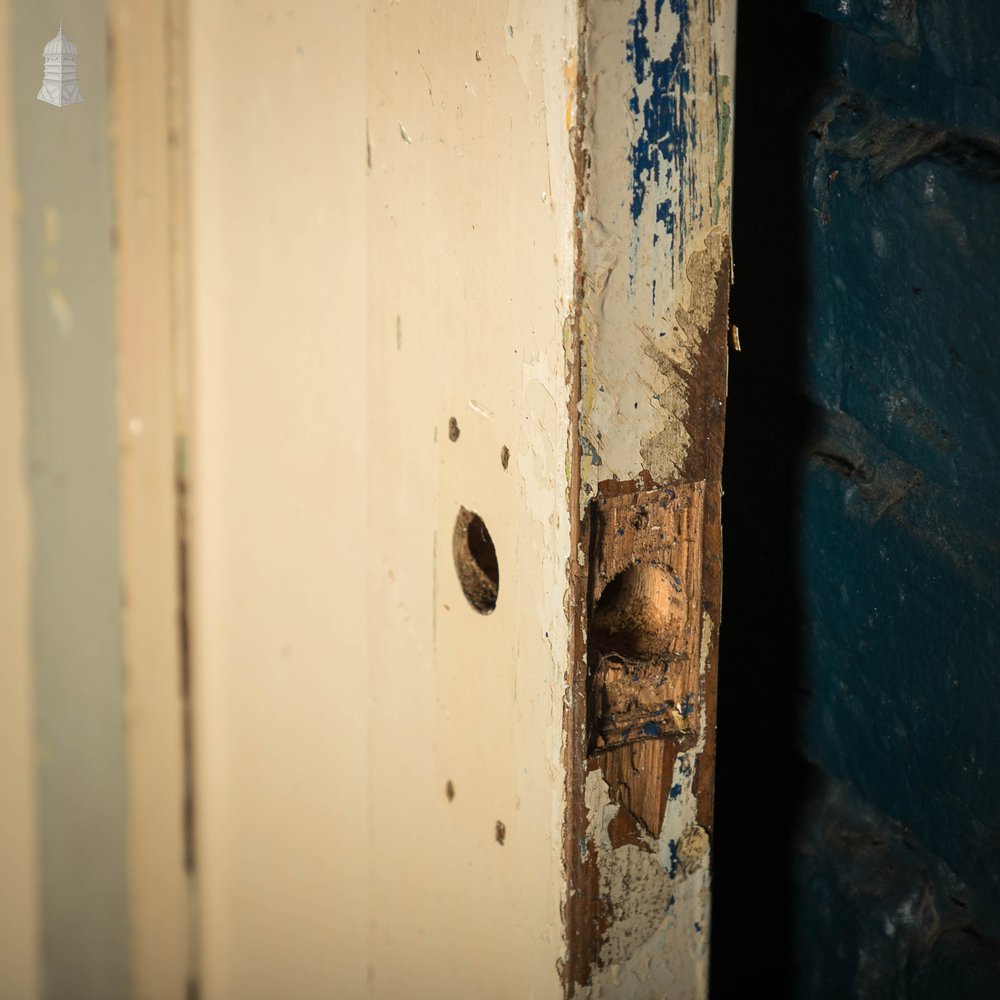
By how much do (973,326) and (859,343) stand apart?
69 mm

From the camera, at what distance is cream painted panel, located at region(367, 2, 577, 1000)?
0.57m

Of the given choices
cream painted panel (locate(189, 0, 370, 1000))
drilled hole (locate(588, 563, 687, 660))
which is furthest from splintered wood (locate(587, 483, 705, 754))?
cream painted panel (locate(189, 0, 370, 1000))

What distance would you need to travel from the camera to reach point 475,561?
2.37 feet

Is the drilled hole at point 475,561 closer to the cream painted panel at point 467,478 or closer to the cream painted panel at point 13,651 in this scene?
the cream painted panel at point 467,478

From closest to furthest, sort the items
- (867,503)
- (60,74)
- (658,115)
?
1. (658,115)
2. (867,503)
3. (60,74)

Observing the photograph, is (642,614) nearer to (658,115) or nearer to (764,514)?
(764,514)

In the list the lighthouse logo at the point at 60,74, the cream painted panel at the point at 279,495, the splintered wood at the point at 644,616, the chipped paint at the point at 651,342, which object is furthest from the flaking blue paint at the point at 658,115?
the lighthouse logo at the point at 60,74

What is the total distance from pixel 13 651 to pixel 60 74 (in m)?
0.55

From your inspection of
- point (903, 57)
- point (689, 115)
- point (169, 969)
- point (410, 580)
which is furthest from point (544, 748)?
point (169, 969)

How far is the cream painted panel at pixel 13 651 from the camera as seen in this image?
0.97 meters

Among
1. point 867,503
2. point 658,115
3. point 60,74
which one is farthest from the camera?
point 60,74

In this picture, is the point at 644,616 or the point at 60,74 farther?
the point at 60,74

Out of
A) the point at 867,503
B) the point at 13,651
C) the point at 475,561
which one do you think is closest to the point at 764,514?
the point at 867,503

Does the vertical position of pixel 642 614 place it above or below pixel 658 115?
below
